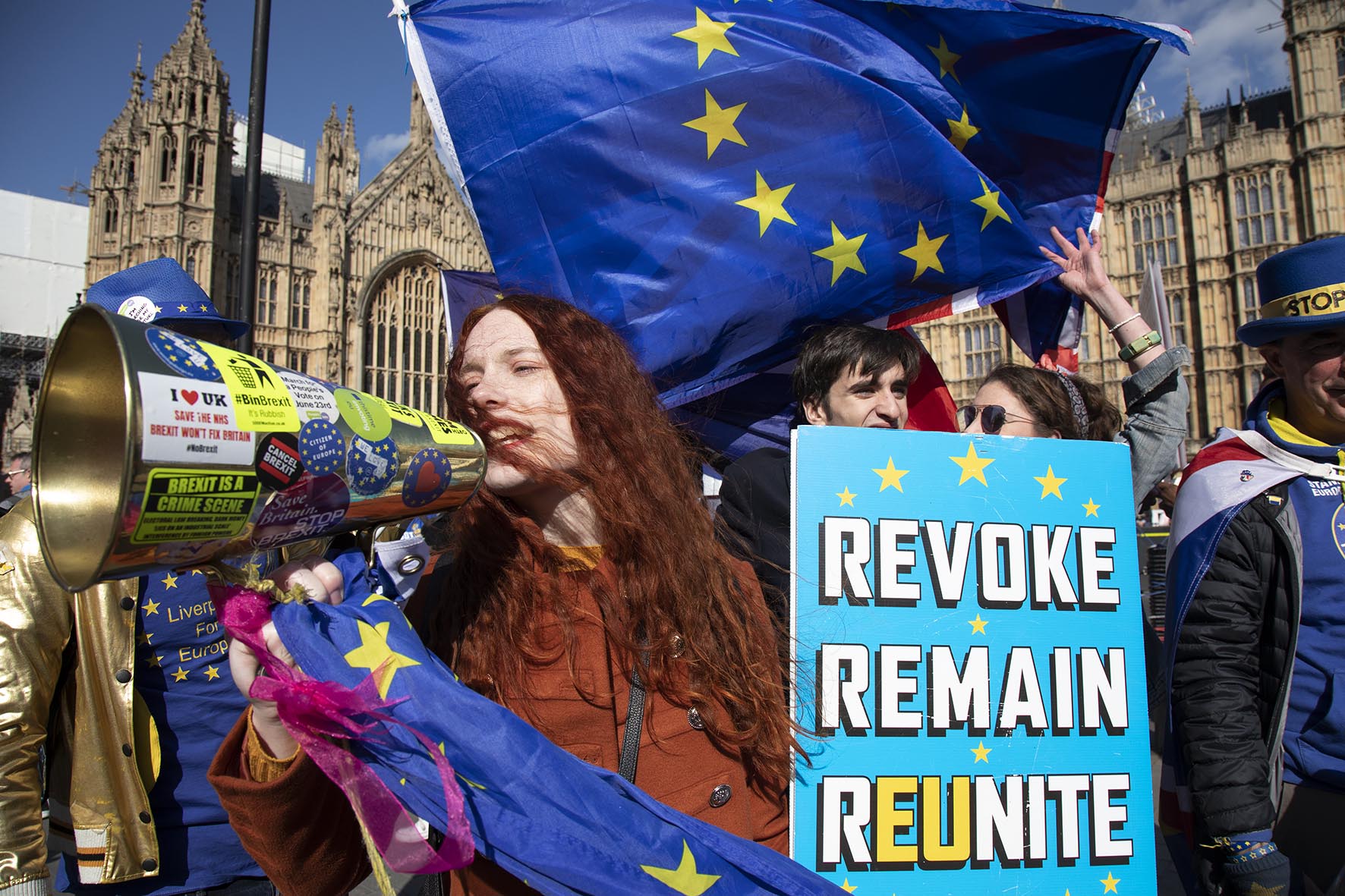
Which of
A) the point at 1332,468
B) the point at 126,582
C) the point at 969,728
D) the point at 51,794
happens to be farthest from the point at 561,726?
the point at 1332,468

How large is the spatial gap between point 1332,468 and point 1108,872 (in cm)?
105

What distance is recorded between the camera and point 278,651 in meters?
1.03

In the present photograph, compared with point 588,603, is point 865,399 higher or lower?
higher

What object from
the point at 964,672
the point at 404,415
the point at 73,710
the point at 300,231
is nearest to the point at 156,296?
the point at 73,710

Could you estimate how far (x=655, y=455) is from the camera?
1.49 meters

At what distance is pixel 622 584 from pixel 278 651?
548 mm

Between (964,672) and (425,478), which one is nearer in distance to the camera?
(425,478)

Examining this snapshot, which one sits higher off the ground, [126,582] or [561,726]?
[126,582]

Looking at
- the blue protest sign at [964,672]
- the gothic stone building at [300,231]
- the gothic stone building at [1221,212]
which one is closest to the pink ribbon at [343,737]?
the blue protest sign at [964,672]

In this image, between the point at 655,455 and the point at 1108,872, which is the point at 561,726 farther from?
the point at 1108,872

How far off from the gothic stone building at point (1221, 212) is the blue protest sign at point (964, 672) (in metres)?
25.2

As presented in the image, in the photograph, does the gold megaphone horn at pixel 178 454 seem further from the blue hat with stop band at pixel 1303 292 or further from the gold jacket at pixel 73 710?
the blue hat with stop band at pixel 1303 292

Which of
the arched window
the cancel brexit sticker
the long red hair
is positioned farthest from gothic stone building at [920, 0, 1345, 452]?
the cancel brexit sticker

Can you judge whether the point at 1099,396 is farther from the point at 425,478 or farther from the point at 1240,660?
the point at 425,478
